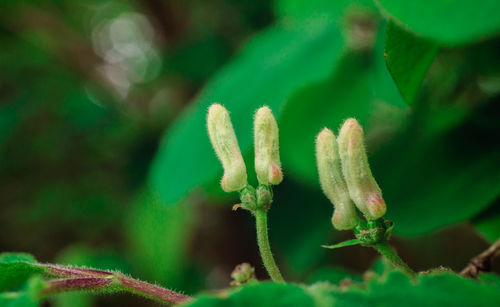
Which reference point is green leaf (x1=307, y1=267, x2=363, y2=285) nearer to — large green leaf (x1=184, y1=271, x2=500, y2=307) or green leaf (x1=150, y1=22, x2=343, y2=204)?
green leaf (x1=150, y1=22, x2=343, y2=204)

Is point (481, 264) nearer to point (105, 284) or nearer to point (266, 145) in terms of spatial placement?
point (266, 145)

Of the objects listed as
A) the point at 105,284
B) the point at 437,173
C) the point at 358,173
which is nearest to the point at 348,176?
the point at 358,173

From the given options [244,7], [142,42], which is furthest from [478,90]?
[142,42]

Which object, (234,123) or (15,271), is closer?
(15,271)

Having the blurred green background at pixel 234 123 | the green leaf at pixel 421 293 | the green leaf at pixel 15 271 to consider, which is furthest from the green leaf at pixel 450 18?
the green leaf at pixel 15 271

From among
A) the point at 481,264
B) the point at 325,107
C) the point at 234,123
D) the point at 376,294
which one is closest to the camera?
the point at 376,294

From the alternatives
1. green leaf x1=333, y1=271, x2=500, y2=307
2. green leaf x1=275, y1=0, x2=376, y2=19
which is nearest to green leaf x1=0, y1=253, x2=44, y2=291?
Result: green leaf x1=333, y1=271, x2=500, y2=307

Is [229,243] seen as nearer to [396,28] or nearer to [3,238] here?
[396,28]
